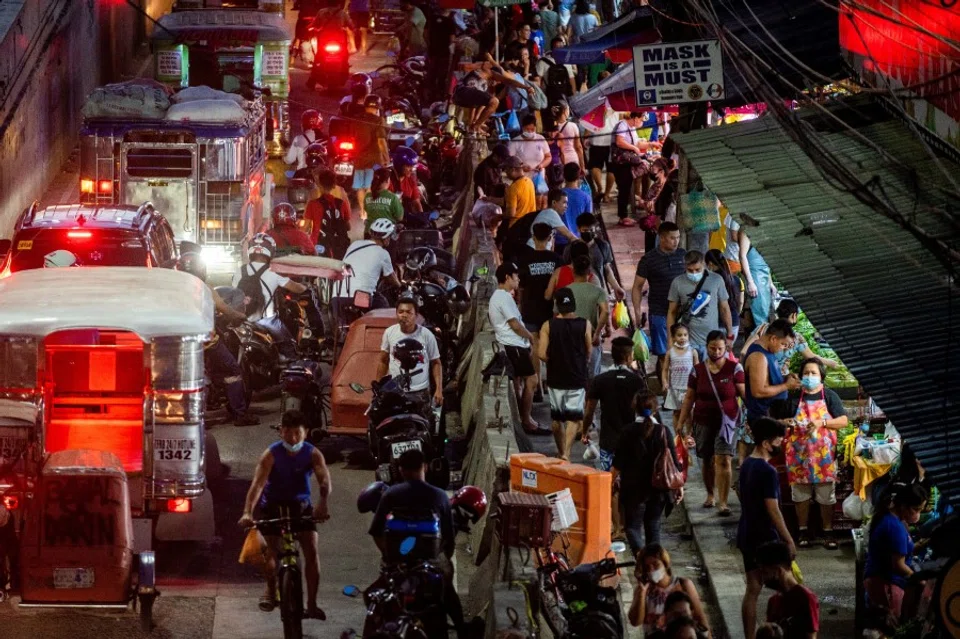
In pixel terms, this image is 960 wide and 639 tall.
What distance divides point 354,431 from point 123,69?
80.5ft

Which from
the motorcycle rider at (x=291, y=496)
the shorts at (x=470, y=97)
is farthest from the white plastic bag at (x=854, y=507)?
the shorts at (x=470, y=97)

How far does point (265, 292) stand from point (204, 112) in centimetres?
519

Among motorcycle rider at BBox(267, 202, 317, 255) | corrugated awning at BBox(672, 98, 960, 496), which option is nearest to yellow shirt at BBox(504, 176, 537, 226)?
motorcycle rider at BBox(267, 202, 317, 255)

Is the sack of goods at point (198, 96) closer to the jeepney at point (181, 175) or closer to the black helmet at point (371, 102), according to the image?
the jeepney at point (181, 175)

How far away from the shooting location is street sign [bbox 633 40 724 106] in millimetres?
18780

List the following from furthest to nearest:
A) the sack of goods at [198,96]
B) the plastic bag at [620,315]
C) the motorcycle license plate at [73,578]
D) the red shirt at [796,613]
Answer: the sack of goods at [198,96] < the plastic bag at [620,315] < the motorcycle license plate at [73,578] < the red shirt at [796,613]

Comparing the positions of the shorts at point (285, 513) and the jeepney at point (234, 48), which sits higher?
the jeepney at point (234, 48)

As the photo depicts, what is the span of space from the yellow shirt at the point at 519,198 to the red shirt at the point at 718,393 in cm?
665

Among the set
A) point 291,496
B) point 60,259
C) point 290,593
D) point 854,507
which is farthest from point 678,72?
point 290,593

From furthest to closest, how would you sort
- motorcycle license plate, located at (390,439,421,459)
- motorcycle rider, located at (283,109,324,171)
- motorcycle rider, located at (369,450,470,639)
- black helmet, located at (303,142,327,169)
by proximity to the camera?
motorcycle rider, located at (283,109,324,171) < black helmet, located at (303,142,327,169) < motorcycle license plate, located at (390,439,421,459) < motorcycle rider, located at (369,450,470,639)

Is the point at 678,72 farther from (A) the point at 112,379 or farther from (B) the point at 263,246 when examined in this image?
(A) the point at 112,379

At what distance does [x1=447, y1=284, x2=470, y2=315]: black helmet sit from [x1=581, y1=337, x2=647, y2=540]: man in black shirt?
4.58 m

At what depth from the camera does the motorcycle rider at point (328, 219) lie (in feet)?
80.5

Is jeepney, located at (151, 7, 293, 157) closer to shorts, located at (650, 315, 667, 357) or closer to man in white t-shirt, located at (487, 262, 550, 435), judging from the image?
shorts, located at (650, 315, 667, 357)
